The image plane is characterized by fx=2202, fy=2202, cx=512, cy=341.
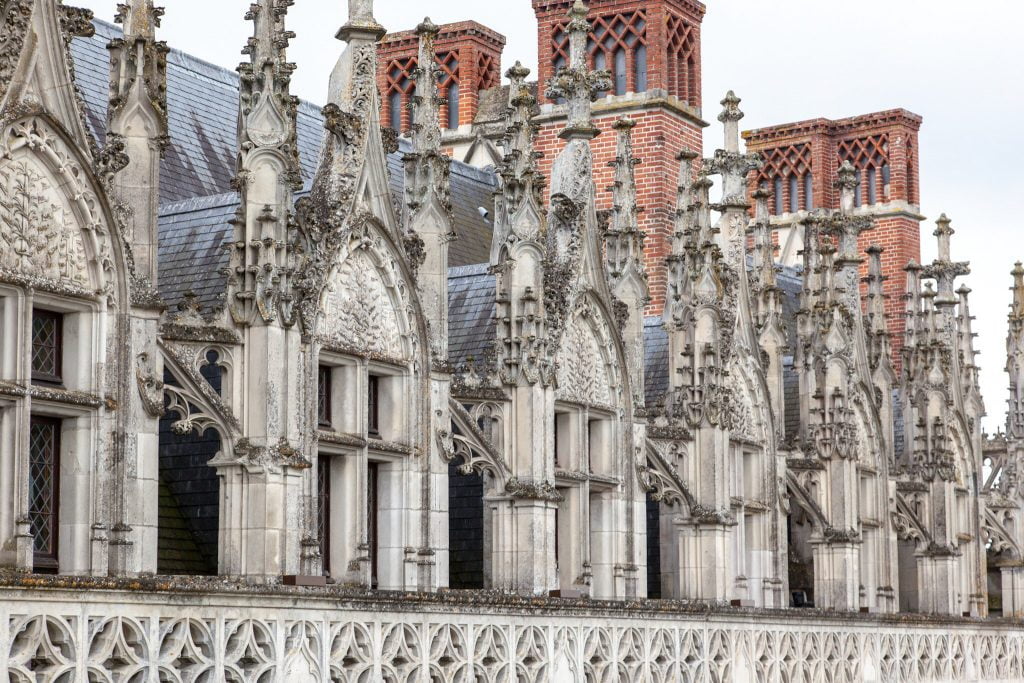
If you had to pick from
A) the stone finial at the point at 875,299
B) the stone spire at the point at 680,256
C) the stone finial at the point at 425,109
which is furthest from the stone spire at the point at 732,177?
the stone finial at the point at 425,109

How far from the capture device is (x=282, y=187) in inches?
925

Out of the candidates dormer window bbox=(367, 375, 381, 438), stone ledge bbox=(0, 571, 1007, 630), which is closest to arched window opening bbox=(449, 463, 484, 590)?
stone ledge bbox=(0, 571, 1007, 630)

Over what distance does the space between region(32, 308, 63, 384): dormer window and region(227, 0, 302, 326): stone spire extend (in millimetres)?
2293

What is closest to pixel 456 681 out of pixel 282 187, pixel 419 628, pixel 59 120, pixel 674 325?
pixel 419 628

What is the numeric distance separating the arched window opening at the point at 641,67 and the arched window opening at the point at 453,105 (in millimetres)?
6100

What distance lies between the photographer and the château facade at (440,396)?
827 inches

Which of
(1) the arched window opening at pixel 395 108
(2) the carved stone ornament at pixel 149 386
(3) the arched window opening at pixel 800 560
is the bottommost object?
(3) the arched window opening at pixel 800 560

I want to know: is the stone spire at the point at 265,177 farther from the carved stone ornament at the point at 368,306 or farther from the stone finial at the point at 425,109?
the stone finial at the point at 425,109

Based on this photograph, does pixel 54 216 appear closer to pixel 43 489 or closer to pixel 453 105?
pixel 43 489

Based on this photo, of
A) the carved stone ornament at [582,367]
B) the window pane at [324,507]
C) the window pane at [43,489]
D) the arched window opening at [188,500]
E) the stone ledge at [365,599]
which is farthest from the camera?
the carved stone ornament at [582,367]

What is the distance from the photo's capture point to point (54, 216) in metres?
20.9

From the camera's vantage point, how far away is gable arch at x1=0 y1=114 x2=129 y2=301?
67.1 feet

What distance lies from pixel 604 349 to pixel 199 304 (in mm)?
7848

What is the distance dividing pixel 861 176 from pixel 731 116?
19826 millimetres
